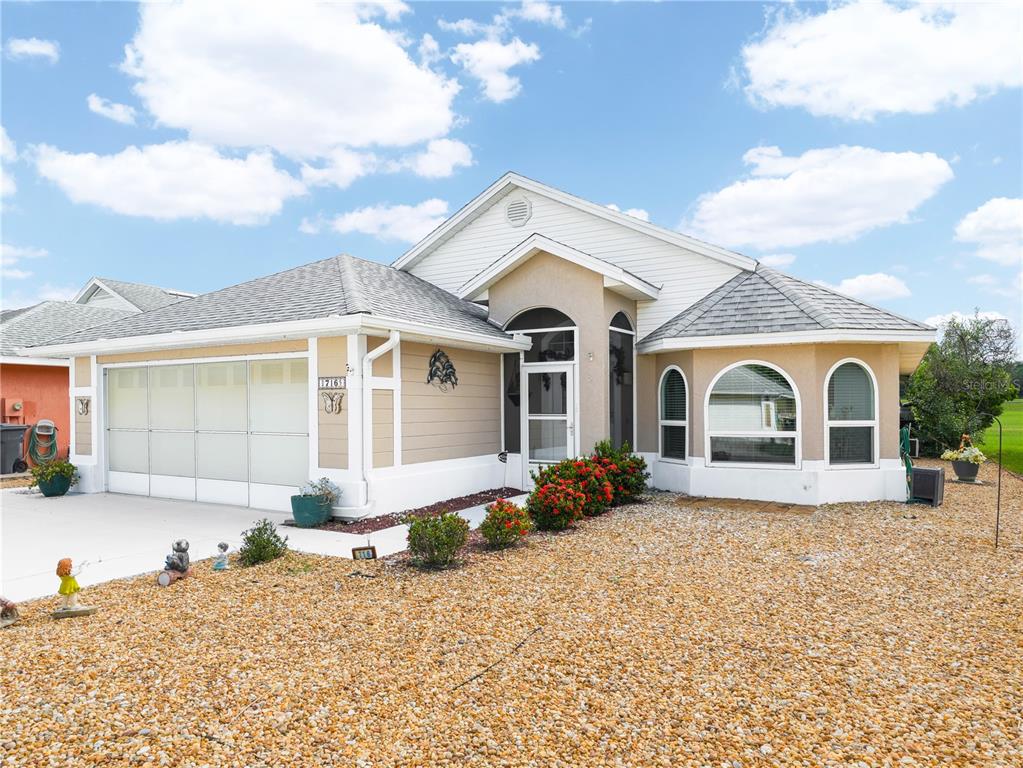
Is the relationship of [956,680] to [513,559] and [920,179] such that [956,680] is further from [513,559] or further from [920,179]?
[920,179]

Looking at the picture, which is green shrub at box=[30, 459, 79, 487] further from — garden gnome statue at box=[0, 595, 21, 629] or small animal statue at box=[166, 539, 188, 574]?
garden gnome statue at box=[0, 595, 21, 629]

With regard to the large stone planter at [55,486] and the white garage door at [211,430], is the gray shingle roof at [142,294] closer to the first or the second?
the large stone planter at [55,486]

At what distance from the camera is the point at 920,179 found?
2312 centimetres

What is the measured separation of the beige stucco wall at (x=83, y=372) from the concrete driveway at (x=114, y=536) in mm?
2337

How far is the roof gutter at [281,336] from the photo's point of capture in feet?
27.3

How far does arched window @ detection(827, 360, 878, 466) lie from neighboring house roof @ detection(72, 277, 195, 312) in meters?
24.2

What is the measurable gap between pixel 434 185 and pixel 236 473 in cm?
1353

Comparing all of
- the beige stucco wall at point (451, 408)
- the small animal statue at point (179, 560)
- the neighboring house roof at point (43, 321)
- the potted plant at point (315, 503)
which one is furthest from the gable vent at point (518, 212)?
the neighboring house roof at point (43, 321)

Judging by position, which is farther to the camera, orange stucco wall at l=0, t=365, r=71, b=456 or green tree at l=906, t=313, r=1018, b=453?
green tree at l=906, t=313, r=1018, b=453

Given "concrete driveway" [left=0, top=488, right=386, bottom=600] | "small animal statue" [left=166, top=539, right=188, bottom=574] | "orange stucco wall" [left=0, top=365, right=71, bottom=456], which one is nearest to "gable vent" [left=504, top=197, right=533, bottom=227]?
"concrete driveway" [left=0, top=488, right=386, bottom=600]

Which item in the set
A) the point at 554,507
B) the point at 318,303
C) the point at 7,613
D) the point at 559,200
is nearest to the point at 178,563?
the point at 7,613

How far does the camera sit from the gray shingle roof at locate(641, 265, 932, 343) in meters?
9.72

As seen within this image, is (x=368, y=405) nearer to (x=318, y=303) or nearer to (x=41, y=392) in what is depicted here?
(x=318, y=303)

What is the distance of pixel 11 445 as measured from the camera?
50.7ft
